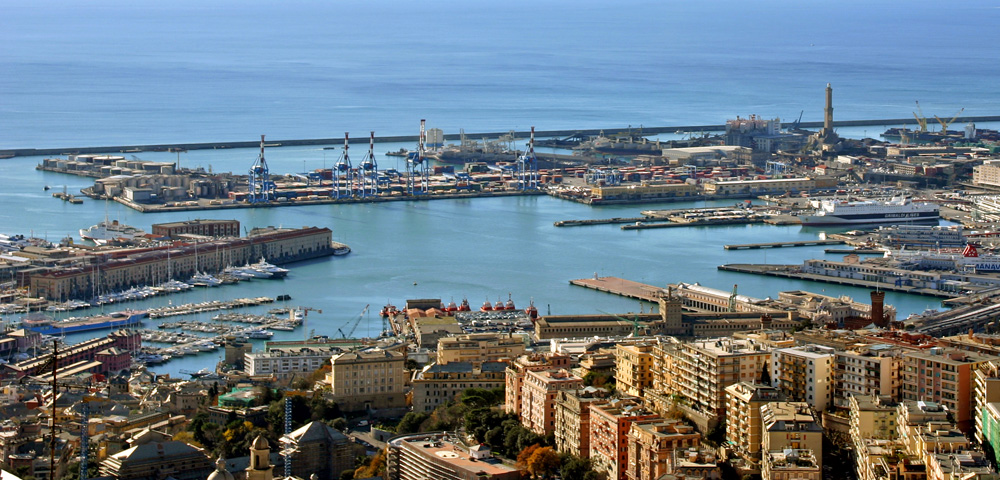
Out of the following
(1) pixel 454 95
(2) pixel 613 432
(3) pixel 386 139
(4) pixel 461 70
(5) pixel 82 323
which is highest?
(4) pixel 461 70

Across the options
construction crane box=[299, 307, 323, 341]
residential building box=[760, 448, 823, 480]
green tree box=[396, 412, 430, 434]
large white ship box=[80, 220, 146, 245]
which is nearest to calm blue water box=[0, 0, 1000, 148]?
large white ship box=[80, 220, 146, 245]

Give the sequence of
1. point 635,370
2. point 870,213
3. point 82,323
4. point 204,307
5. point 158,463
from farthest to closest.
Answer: point 870,213
point 204,307
point 82,323
point 635,370
point 158,463

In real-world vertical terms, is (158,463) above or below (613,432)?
below

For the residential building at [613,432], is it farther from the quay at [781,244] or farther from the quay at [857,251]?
the quay at [857,251]

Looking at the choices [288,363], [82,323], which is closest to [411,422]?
[288,363]

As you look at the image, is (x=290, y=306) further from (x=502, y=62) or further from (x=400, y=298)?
(x=502, y=62)

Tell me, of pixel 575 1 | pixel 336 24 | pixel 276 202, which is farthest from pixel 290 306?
pixel 575 1

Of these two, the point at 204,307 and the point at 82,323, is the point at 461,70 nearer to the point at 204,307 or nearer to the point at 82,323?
the point at 204,307

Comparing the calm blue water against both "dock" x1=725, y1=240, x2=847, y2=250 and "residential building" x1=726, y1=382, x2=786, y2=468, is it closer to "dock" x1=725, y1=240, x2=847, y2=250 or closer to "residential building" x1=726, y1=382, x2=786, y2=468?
"dock" x1=725, y1=240, x2=847, y2=250

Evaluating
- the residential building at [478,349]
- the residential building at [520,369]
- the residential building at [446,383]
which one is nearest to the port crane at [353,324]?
the residential building at [478,349]
